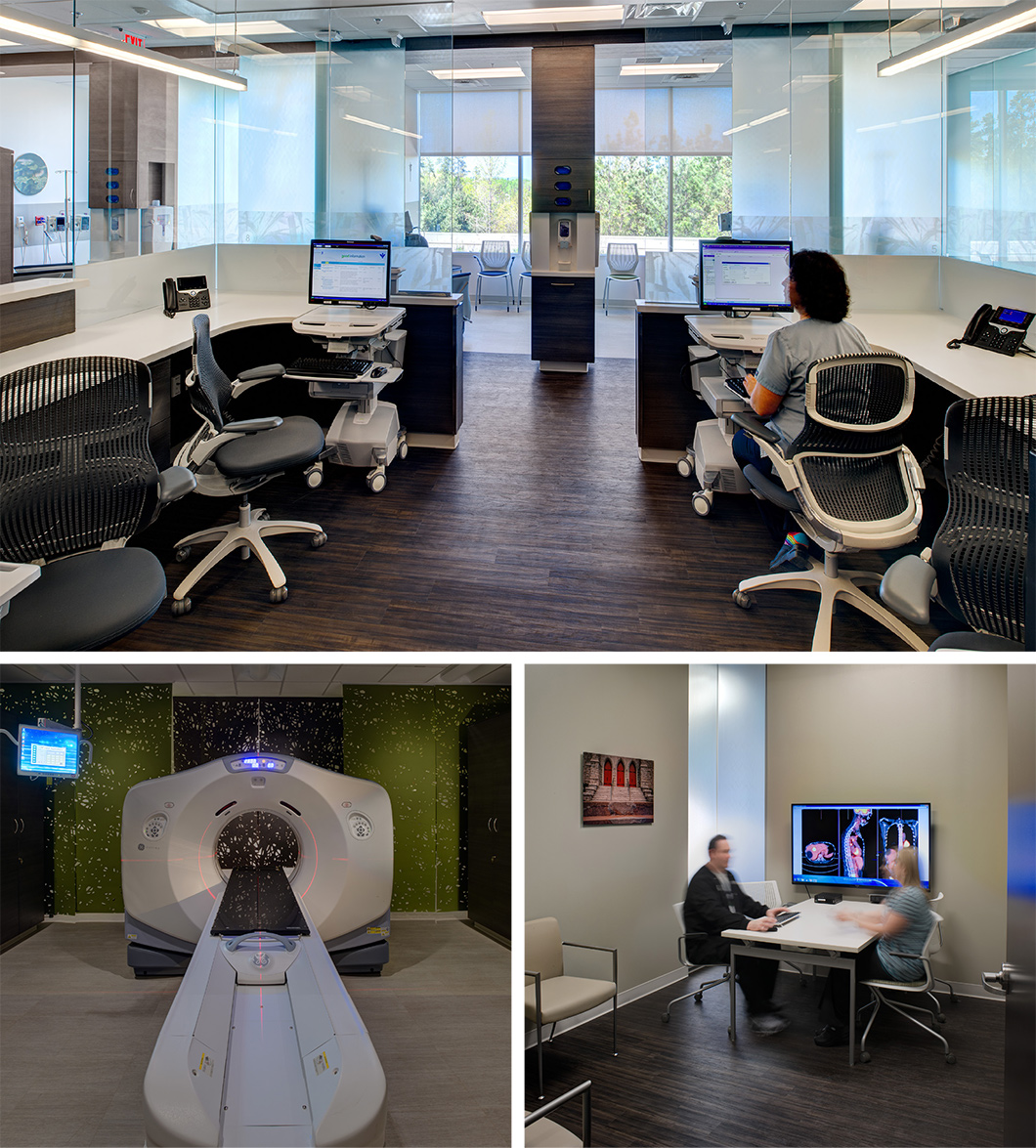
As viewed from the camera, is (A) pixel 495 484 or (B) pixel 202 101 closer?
(A) pixel 495 484

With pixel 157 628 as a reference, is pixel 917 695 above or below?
above

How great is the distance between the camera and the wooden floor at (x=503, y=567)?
12.0ft

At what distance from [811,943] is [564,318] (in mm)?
8869

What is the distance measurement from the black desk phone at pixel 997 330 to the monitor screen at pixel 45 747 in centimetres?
431

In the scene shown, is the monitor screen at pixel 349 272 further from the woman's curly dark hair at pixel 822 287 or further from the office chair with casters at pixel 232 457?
the woman's curly dark hair at pixel 822 287

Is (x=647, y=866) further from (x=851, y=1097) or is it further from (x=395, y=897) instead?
(x=395, y=897)

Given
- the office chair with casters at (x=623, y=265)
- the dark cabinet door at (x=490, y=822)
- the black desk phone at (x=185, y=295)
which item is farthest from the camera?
the office chair with casters at (x=623, y=265)

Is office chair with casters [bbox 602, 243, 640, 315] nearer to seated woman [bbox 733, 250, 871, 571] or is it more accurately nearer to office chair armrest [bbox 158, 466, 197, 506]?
seated woman [bbox 733, 250, 871, 571]

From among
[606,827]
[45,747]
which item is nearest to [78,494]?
[45,747]

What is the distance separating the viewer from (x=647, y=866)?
1207 millimetres

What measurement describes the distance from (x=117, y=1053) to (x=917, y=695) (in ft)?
4.68

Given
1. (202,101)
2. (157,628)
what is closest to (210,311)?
(202,101)

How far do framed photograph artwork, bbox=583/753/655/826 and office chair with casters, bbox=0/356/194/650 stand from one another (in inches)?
58.0

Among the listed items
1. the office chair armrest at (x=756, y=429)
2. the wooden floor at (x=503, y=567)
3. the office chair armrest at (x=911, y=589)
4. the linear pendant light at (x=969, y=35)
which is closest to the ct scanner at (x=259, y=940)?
the office chair armrest at (x=911, y=589)
